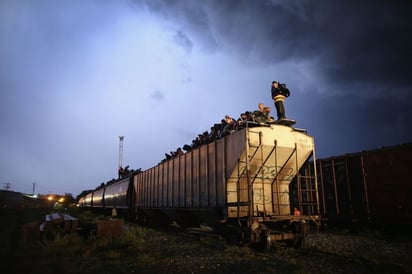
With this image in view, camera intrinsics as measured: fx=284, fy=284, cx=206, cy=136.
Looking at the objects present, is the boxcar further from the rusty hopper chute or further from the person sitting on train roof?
the person sitting on train roof

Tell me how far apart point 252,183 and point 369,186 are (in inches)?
253

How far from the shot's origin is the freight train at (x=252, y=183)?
26.6ft

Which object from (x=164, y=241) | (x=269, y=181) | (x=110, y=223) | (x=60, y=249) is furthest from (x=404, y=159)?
(x=60, y=249)

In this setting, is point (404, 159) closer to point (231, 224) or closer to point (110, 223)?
point (231, 224)

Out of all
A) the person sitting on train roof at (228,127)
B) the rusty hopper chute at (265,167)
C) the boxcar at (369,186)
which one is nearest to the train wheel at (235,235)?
the rusty hopper chute at (265,167)

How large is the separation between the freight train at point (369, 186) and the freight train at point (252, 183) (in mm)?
1301

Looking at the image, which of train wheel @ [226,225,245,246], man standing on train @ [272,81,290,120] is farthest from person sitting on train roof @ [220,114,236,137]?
train wheel @ [226,225,245,246]

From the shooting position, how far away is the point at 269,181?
9.42 metres

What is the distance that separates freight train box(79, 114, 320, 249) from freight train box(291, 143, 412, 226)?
4.27 feet

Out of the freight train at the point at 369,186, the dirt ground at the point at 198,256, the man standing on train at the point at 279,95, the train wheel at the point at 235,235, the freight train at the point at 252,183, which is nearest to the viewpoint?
the dirt ground at the point at 198,256

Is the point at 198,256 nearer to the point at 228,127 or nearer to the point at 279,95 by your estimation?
the point at 228,127

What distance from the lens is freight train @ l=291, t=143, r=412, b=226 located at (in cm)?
1060

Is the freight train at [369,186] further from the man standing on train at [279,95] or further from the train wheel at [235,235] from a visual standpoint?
the train wheel at [235,235]

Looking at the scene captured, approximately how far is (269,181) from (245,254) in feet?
8.84
